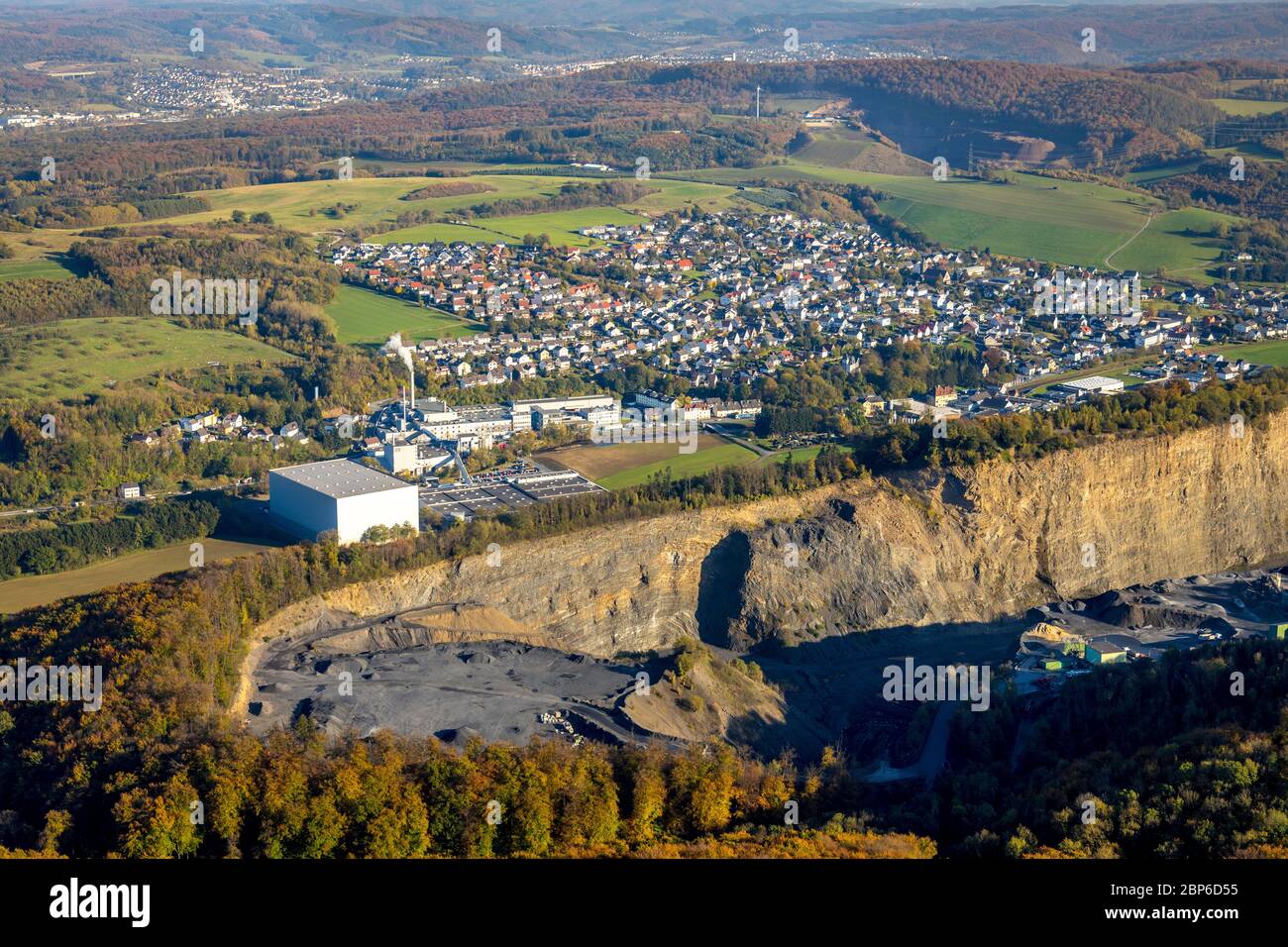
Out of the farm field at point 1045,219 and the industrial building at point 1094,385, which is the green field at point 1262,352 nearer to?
the industrial building at point 1094,385

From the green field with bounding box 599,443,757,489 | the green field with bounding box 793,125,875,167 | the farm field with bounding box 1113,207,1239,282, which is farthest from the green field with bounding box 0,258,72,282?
the green field with bounding box 793,125,875,167

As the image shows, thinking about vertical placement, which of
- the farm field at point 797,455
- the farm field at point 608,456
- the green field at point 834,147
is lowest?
the farm field at point 608,456

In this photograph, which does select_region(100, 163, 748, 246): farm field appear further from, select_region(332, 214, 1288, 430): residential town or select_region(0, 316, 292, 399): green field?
select_region(0, 316, 292, 399): green field

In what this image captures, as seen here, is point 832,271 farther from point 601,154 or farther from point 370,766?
point 370,766

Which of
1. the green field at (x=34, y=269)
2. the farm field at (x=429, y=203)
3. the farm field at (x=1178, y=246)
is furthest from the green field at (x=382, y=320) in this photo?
the farm field at (x=1178, y=246)
